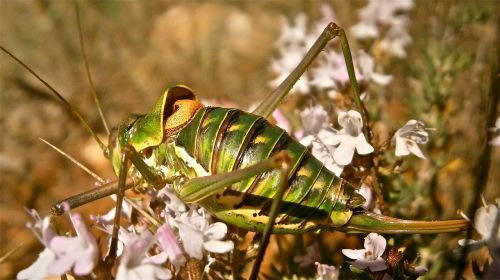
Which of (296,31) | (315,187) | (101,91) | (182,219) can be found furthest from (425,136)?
(101,91)

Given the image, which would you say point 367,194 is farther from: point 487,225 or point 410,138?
point 487,225

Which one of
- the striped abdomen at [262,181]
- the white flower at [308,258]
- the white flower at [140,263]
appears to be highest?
the striped abdomen at [262,181]

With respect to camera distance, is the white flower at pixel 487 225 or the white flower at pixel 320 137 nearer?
the white flower at pixel 487 225

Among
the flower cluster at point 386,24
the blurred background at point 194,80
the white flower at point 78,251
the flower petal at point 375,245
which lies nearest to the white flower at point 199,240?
the white flower at point 78,251

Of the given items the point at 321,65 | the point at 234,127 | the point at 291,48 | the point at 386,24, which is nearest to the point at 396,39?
the point at 386,24

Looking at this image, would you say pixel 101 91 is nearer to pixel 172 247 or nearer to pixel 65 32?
pixel 65 32

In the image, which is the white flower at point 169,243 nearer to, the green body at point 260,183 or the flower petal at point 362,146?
the green body at point 260,183

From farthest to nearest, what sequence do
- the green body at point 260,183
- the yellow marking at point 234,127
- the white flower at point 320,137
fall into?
1. the white flower at point 320,137
2. the yellow marking at point 234,127
3. the green body at point 260,183
